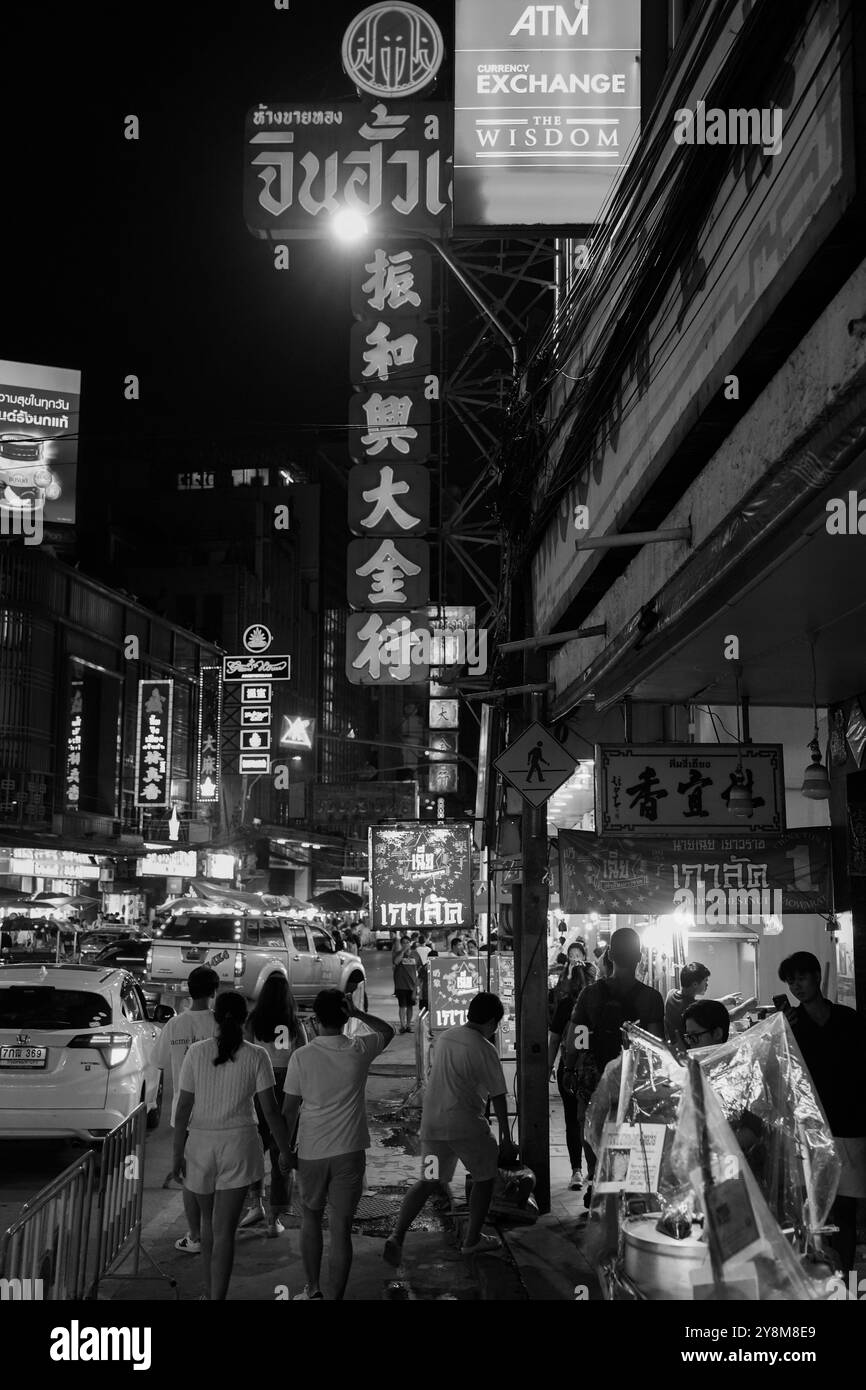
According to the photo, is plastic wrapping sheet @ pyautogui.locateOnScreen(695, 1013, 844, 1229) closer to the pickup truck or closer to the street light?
the street light

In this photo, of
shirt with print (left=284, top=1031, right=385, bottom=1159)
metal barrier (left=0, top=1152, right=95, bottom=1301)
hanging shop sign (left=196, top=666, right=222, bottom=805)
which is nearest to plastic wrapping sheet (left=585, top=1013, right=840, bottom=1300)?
shirt with print (left=284, top=1031, right=385, bottom=1159)

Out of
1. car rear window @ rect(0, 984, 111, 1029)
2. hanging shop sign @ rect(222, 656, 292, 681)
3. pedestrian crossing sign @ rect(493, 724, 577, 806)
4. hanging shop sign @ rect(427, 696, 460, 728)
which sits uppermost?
hanging shop sign @ rect(222, 656, 292, 681)

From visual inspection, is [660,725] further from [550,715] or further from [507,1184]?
[507,1184]

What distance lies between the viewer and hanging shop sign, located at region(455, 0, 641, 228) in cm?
1044

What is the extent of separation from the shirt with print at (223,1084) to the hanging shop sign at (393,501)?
947cm

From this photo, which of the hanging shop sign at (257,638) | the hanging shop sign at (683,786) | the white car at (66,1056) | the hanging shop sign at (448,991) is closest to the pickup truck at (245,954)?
the hanging shop sign at (448,991)

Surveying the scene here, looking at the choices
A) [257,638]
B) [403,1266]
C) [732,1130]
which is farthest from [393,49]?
[257,638]

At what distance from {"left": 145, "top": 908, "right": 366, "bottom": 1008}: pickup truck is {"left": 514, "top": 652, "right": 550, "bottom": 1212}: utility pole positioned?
1141 cm

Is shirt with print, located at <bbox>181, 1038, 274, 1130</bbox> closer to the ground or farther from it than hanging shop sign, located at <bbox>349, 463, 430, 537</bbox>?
closer to the ground

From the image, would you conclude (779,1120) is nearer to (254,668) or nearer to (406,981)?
(406,981)

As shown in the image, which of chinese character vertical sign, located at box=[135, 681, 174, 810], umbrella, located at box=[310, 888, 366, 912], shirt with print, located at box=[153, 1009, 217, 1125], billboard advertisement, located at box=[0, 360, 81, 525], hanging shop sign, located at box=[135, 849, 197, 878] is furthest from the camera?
umbrella, located at box=[310, 888, 366, 912]
